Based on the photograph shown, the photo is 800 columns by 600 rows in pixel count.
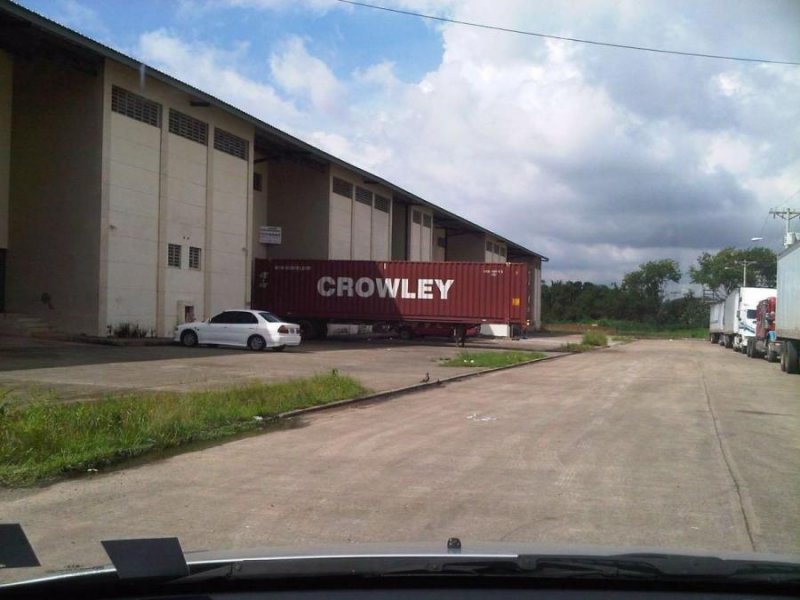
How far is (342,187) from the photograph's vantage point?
45125mm

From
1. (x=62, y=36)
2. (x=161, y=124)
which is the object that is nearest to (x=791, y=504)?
(x=62, y=36)

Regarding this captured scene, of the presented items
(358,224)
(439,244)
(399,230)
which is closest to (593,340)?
(399,230)

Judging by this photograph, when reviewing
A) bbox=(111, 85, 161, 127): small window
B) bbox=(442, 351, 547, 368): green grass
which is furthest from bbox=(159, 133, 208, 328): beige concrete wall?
bbox=(442, 351, 547, 368): green grass

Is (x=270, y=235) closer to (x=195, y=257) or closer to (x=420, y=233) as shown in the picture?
(x=195, y=257)

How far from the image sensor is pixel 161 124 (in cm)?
3028

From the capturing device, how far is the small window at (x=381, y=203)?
50.0 meters

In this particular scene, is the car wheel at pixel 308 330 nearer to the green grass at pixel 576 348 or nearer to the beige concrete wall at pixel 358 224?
the beige concrete wall at pixel 358 224

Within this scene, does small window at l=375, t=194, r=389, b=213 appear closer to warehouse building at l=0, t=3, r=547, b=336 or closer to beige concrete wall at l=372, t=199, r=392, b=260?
beige concrete wall at l=372, t=199, r=392, b=260

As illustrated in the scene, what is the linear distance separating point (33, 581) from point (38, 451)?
6.12m

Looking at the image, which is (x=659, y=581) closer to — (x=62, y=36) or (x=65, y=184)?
(x=62, y=36)

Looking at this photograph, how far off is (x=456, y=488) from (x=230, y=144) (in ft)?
99.0

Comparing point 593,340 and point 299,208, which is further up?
point 299,208

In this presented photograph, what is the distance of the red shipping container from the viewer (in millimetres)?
35344

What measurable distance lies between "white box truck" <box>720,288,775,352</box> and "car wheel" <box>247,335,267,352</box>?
25.9 meters
